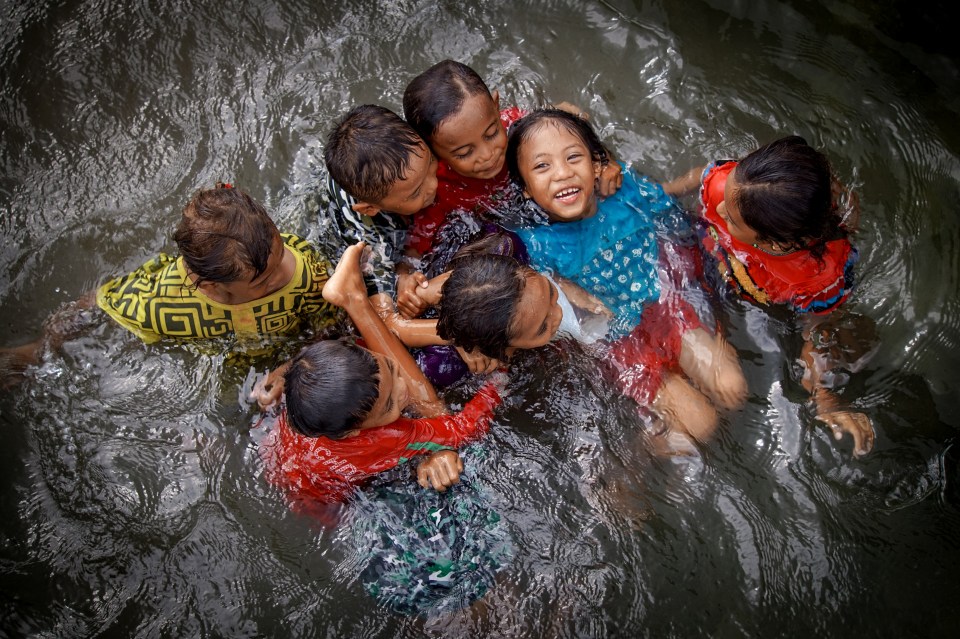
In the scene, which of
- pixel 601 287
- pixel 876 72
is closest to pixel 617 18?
pixel 876 72

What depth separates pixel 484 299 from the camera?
2527 millimetres

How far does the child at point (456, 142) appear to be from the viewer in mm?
2840

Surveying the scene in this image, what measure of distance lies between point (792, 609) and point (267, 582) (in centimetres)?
211

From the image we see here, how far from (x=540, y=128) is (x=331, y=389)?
1.43m

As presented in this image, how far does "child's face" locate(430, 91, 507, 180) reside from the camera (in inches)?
112

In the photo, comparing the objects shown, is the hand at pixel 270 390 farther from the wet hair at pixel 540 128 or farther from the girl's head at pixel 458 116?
the wet hair at pixel 540 128

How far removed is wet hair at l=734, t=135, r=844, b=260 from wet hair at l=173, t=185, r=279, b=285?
1.87 m

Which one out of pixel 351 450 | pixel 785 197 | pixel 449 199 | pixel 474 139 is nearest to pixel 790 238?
pixel 785 197

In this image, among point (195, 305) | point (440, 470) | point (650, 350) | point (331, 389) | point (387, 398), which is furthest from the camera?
point (650, 350)

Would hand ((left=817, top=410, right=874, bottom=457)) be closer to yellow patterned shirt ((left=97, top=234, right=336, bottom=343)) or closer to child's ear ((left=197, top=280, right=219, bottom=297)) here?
yellow patterned shirt ((left=97, top=234, right=336, bottom=343))

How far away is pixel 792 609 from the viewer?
8.87 ft

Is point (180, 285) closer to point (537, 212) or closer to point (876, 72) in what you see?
point (537, 212)

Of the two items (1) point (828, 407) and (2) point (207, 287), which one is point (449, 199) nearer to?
(2) point (207, 287)

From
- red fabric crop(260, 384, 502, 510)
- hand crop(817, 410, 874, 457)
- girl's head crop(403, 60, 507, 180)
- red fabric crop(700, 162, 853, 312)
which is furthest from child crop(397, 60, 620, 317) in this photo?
hand crop(817, 410, 874, 457)
